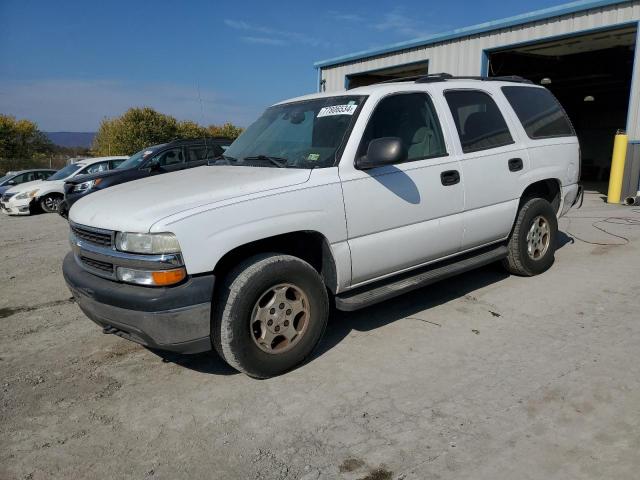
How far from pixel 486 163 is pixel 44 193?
43.5ft

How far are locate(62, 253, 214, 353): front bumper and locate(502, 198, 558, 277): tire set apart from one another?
3300 mm

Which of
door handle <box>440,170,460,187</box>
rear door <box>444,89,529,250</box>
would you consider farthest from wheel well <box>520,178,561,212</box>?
door handle <box>440,170,460,187</box>

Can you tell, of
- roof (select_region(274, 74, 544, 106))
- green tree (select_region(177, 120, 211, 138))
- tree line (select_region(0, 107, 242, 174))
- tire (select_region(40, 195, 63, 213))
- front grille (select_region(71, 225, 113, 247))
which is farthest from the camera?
green tree (select_region(177, 120, 211, 138))

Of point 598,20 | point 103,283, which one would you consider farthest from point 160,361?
point 598,20

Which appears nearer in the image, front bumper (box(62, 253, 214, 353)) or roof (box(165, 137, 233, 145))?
front bumper (box(62, 253, 214, 353))

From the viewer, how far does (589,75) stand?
19.0 meters

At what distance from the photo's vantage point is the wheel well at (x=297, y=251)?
10.7 feet

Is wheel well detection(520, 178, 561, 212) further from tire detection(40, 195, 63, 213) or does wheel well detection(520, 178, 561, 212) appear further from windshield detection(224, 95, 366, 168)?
tire detection(40, 195, 63, 213)

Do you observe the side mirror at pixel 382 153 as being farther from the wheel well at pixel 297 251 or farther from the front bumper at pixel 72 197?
A: the front bumper at pixel 72 197

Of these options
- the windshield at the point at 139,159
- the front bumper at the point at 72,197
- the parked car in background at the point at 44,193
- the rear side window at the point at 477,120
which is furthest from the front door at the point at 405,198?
the parked car in background at the point at 44,193

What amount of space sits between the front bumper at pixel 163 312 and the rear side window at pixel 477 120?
104 inches

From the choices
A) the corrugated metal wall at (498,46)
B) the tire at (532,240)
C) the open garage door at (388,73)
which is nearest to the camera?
the tire at (532,240)

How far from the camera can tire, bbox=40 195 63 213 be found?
14.1m

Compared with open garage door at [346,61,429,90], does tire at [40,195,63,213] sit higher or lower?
lower
